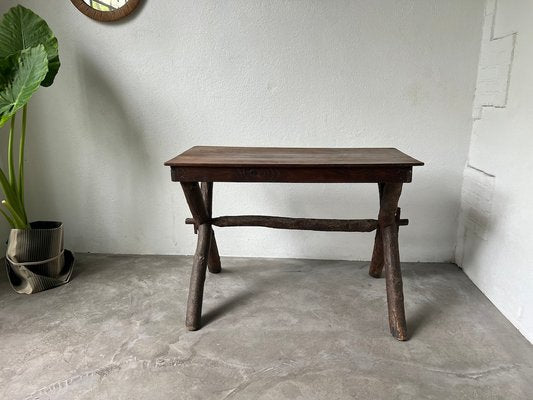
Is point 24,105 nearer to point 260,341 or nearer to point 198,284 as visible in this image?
point 198,284

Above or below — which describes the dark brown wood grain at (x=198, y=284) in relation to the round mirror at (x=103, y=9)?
below

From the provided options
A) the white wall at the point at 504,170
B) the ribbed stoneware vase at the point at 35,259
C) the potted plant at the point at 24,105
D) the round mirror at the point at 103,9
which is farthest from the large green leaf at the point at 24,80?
the white wall at the point at 504,170

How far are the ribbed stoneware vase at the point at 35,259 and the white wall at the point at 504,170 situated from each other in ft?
7.72

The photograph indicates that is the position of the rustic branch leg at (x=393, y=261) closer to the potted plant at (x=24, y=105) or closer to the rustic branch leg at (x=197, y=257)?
the rustic branch leg at (x=197, y=257)

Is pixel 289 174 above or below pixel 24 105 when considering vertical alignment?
below

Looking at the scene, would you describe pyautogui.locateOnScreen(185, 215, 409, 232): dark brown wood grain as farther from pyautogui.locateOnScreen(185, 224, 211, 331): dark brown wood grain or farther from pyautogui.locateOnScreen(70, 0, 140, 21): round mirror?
pyautogui.locateOnScreen(70, 0, 140, 21): round mirror

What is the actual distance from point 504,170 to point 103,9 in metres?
2.37

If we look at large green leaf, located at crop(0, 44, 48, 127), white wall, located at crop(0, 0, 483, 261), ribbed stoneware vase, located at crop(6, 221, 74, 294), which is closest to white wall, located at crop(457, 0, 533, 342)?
white wall, located at crop(0, 0, 483, 261)

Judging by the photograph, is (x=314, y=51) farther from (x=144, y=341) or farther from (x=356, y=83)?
(x=144, y=341)

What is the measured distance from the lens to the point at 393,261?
1630mm

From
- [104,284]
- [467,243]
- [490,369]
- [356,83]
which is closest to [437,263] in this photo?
[467,243]

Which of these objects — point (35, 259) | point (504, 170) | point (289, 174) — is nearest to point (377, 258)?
point (504, 170)

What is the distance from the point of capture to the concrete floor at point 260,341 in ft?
4.24

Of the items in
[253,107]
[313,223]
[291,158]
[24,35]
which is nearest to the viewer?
[291,158]
